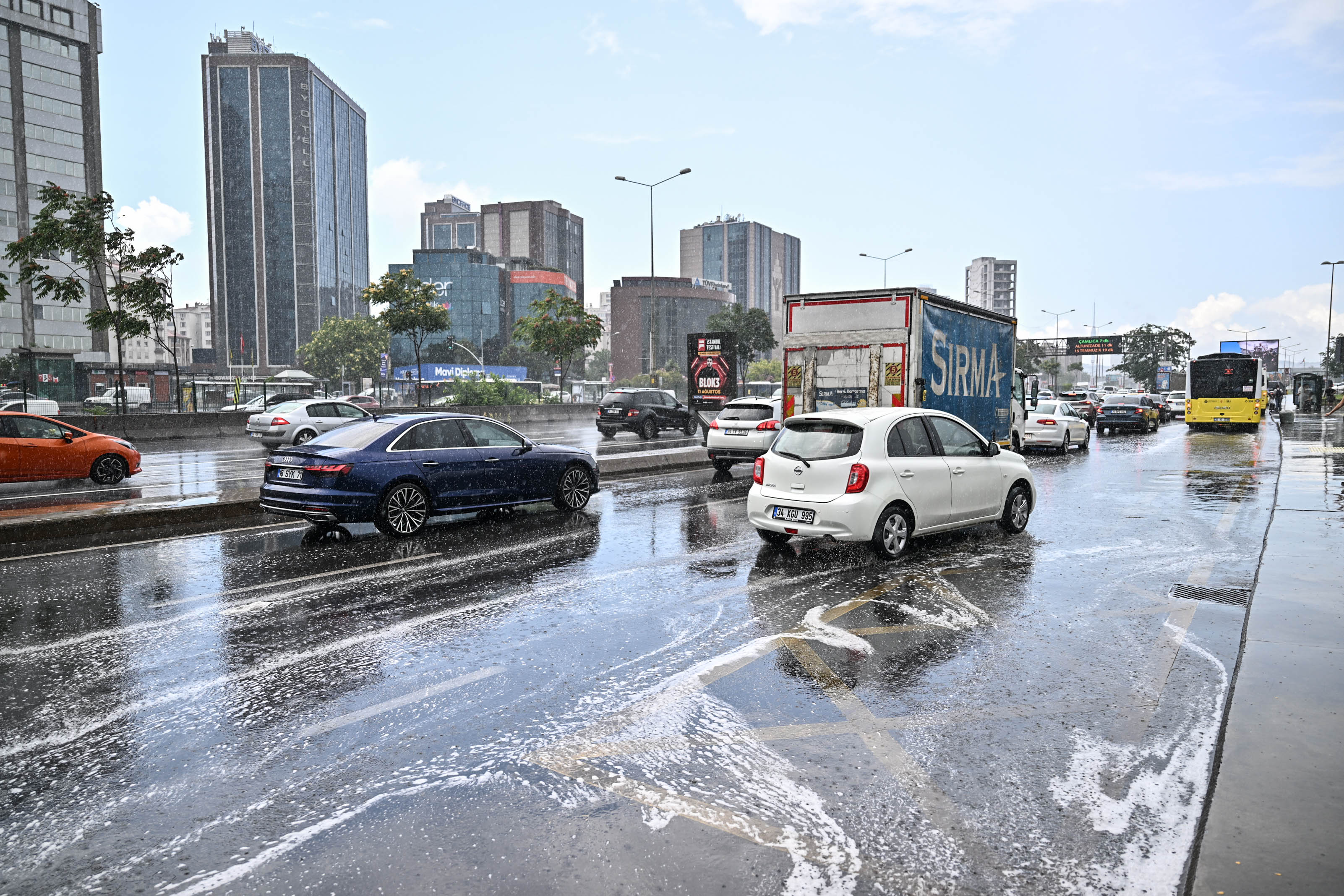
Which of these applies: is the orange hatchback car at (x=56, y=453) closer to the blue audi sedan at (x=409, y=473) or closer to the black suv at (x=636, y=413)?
the blue audi sedan at (x=409, y=473)

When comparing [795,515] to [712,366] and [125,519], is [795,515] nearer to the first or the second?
[125,519]

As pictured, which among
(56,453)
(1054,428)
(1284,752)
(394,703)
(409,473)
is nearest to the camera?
(1284,752)

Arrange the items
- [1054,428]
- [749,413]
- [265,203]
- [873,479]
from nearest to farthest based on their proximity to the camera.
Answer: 1. [873,479]
2. [749,413]
3. [1054,428]
4. [265,203]

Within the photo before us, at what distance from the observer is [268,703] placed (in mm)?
4863

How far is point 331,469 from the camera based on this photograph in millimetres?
9922

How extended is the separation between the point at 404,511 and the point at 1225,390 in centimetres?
3613

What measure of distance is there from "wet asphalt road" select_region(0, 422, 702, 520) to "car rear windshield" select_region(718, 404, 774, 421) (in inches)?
219

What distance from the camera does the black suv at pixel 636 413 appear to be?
2955cm

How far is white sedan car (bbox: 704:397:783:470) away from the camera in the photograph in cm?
1741

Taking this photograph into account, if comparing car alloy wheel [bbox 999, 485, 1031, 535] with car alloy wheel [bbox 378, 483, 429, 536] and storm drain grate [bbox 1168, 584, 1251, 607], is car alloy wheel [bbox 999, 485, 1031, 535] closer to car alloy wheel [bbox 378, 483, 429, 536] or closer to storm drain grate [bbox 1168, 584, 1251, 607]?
storm drain grate [bbox 1168, 584, 1251, 607]

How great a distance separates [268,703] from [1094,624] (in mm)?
5486

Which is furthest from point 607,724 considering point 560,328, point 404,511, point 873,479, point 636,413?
point 560,328

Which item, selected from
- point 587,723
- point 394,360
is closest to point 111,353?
point 394,360

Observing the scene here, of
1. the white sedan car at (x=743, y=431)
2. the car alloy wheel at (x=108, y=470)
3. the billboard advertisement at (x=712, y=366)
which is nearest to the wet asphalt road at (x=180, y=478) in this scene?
the car alloy wheel at (x=108, y=470)
